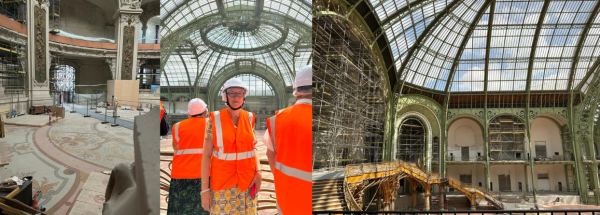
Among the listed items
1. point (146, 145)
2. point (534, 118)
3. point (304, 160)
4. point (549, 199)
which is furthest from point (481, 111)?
point (146, 145)

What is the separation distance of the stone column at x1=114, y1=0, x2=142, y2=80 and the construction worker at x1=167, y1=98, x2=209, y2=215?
2951 millimetres

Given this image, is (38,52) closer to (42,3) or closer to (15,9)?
(15,9)

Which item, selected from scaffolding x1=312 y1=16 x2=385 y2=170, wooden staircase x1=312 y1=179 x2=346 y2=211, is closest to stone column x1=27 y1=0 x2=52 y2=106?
scaffolding x1=312 y1=16 x2=385 y2=170

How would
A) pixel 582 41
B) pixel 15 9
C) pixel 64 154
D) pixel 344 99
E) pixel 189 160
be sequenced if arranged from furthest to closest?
pixel 582 41
pixel 344 99
pixel 15 9
pixel 64 154
pixel 189 160


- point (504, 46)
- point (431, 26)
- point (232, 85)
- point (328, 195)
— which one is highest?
point (431, 26)

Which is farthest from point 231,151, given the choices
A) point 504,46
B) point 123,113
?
point 504,46

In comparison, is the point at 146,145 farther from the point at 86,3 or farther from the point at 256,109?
the point at 86,3

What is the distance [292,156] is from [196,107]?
635mm

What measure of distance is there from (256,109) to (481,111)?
12.2 m

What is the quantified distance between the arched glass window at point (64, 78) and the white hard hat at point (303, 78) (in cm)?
454

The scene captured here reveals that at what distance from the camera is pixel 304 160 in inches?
66.3

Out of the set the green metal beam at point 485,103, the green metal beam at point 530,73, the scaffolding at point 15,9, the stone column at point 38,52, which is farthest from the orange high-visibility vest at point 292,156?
the green metal beam at point 530,73

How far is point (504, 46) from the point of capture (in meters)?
11.3

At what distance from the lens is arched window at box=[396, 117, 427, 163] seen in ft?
33.1
